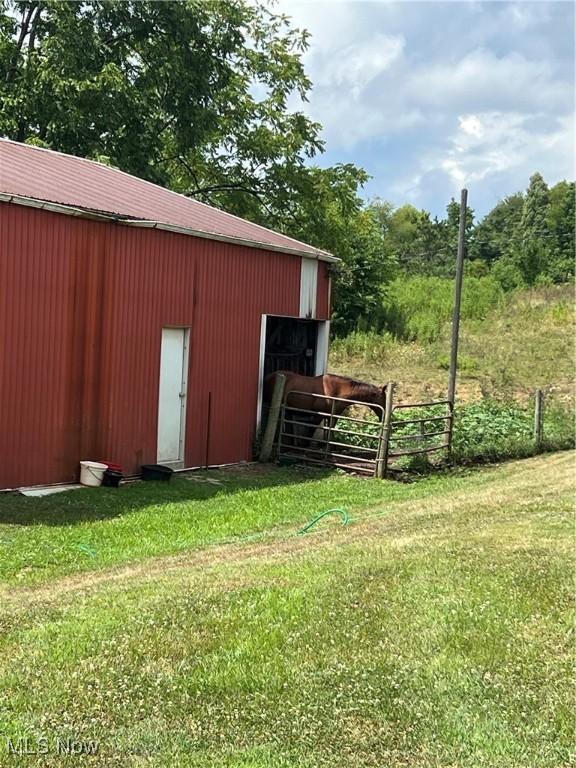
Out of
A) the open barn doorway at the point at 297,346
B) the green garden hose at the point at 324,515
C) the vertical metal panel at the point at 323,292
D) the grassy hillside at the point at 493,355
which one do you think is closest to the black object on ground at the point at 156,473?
the green garden hose at the point at 324,515

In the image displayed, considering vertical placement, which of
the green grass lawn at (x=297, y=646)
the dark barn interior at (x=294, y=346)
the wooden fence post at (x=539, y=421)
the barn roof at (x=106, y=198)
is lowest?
→ the green grass lawn at (x=297, y=646)

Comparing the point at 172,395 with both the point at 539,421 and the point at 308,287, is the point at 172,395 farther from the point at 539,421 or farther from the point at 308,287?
Answer: the point at 539,421

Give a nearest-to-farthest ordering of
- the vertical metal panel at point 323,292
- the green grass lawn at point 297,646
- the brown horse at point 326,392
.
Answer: the green grass lawn at point 297,646 < the brown horse at point 326,392 < the vertical metal panel at point 323,292

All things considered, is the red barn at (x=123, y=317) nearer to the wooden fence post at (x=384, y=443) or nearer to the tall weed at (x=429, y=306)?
the wooden fence post at (x=384, y=443)

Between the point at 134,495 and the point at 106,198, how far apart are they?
435 centimetres

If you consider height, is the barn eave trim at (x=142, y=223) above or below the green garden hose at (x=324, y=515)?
above

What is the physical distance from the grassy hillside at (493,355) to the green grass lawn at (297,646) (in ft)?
43.4

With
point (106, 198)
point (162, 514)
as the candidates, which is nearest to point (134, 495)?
point (162, 514)

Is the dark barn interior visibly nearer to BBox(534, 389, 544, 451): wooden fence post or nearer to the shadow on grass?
the shadow on grass

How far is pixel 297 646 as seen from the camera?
4.34 metres

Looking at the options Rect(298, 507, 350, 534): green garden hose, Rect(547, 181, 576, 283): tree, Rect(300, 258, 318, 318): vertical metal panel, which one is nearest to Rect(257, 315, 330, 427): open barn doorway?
Rect(300, 258, 318, 318): vertical metal panel

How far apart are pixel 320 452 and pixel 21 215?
19.2 feet

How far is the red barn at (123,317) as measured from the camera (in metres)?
9.46

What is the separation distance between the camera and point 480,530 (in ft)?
23.0
